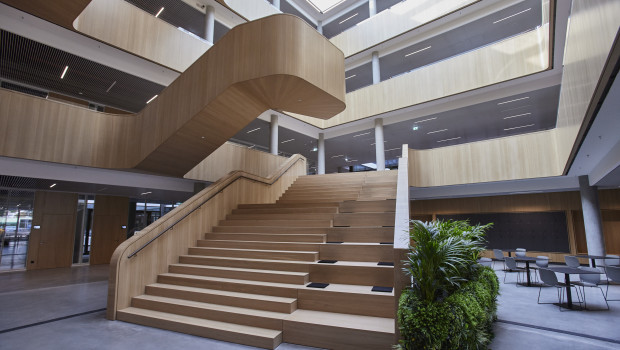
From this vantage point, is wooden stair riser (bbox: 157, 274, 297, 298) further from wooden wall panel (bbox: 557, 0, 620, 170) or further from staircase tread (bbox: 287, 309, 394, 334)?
wooden wall panel (bbox: 557, 0, 620, 170)

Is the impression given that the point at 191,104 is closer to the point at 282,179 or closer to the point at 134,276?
the point at 134,276

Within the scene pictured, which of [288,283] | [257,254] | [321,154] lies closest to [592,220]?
[288,283]

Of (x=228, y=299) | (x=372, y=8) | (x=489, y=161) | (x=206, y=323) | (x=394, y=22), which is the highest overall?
(x=372, y=8)

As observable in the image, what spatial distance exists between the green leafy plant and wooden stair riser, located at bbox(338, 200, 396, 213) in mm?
2579

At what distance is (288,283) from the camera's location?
16.1 feet

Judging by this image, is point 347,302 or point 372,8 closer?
point 347,302

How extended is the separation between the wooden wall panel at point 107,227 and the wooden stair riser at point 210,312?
9.86 metres

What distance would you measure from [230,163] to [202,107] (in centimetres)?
433

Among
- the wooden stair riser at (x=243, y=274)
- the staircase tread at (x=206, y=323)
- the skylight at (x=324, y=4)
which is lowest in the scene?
the staircase tread at (x=206, y=323)

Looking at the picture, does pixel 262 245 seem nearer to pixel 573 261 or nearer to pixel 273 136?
pixel 273 136

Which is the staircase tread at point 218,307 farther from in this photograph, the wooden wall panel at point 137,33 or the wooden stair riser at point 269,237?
the wooden wall panel at point 137,33

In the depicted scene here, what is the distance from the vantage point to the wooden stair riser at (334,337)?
140 inches

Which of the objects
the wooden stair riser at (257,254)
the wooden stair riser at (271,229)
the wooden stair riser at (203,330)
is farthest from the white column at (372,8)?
the wooden stair riser at (203,330)

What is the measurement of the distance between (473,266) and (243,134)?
1345cm
